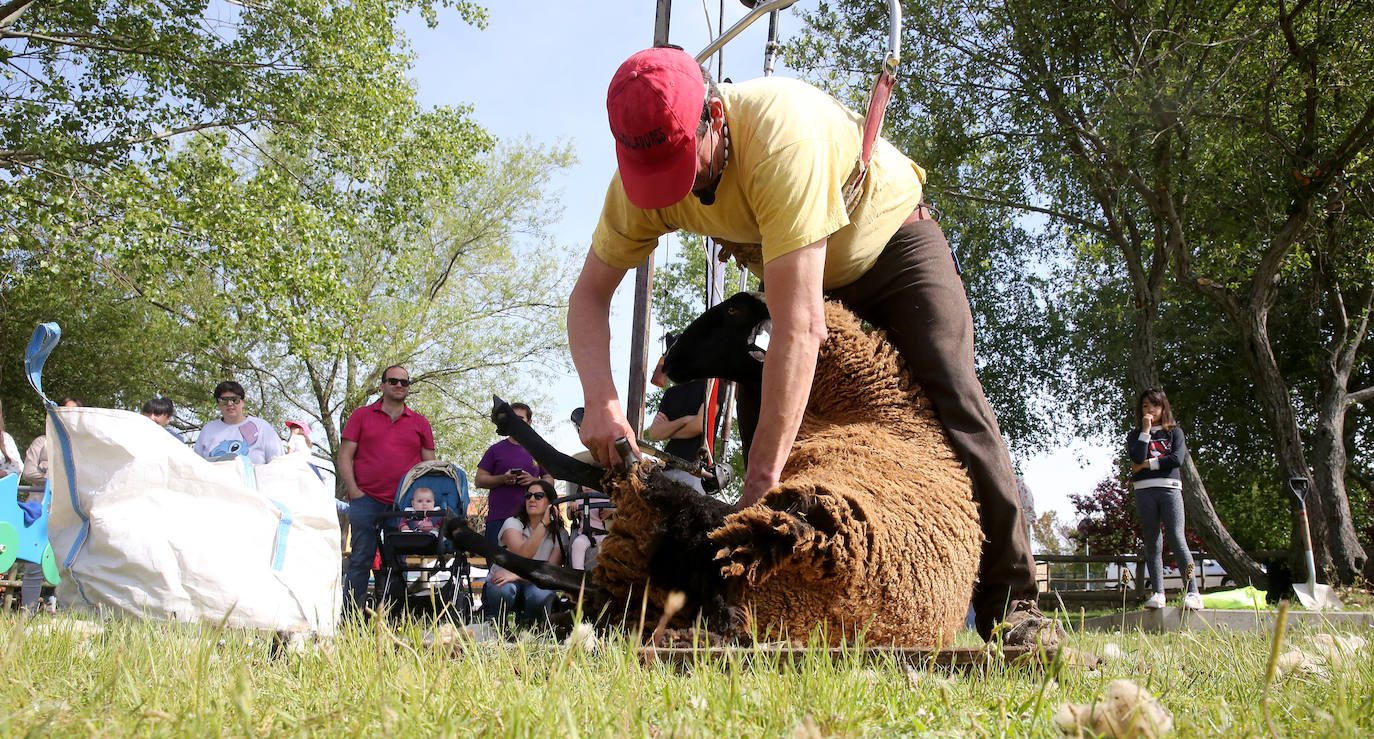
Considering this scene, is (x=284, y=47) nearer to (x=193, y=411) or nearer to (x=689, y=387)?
(x=689, y=387)

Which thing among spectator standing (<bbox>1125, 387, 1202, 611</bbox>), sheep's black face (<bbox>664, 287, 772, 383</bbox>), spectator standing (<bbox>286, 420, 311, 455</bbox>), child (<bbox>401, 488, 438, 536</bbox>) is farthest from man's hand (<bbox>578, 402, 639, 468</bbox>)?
spectator standing (<bbox>1125, 387, 1202, 611</bbox>)

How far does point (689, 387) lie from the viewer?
668 cm

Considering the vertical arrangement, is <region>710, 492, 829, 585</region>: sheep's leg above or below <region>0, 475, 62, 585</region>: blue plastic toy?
above

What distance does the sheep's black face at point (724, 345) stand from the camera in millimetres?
3000

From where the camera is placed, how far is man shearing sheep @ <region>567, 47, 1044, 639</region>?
2.51 m

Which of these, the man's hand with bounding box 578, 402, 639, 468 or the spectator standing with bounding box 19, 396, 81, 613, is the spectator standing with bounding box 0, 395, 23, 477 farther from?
the man's hand with bounding box 578, 402, 639, 468

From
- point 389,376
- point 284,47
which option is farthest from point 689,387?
point 284,47

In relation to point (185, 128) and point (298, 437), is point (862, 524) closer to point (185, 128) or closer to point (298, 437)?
point (298, 437)

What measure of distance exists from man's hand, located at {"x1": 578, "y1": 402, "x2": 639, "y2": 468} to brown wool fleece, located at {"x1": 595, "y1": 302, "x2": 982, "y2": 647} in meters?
0.09

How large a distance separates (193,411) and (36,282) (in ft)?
47.9

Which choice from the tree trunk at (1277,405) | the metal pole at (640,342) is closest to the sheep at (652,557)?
the metal pole at (640,342)

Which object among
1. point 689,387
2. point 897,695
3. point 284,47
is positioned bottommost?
point 897,695

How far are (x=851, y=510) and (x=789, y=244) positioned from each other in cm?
69

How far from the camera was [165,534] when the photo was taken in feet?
12.5
